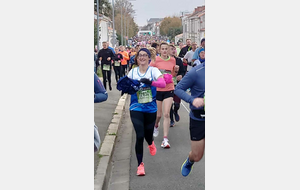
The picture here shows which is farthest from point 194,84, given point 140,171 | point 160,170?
point 160,170

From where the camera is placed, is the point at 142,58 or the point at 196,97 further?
the point at 142,58

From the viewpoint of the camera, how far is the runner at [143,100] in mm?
5395

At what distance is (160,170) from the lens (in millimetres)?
6000

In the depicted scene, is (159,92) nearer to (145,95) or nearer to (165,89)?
(165,89)

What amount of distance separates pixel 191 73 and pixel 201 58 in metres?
0.94

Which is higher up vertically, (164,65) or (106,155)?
(164,65)

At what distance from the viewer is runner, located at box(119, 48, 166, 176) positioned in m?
5.39

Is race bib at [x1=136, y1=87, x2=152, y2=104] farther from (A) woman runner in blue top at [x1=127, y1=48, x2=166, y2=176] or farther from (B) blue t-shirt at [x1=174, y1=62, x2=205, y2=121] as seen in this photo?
(B) blue t-shirt at [x1=174, y1=62, x2=205, y2=121]

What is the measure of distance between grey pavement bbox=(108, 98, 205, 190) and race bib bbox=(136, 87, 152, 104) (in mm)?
1091

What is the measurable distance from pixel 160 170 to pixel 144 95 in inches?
50.4

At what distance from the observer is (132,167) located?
246 inches

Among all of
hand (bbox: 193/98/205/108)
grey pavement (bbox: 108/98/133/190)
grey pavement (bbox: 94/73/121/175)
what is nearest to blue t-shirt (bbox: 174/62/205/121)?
hand (bbox: 193/98/205/108)

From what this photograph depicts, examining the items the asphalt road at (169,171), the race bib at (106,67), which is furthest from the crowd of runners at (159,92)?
Answer: the race bib at (106,67)
